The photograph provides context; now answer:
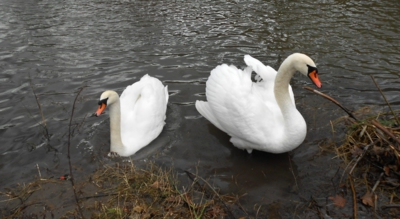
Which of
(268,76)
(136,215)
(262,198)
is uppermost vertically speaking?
(268,76)

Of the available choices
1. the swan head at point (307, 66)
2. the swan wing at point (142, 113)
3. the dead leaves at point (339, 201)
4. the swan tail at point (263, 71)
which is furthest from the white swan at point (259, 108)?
the swan wing at point (142, 113)

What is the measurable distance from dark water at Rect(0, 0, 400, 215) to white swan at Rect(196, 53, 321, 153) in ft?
1.69

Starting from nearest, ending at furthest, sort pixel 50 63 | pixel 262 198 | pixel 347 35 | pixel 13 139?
pixel 262 198
pixel 13 139
pixel 50 63
pixel 347 35

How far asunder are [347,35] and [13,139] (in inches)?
312

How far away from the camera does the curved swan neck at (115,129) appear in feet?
17.8

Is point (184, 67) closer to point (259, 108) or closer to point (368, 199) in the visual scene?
point (259, 108)

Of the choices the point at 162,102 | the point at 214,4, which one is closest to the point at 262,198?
the point at 162,102

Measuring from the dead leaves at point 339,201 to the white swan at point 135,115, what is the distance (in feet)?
8.90

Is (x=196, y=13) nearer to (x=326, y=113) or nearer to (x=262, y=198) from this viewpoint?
(x=326, y=113)

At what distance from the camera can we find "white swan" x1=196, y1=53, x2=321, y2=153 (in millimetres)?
4801

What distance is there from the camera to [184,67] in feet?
27.2

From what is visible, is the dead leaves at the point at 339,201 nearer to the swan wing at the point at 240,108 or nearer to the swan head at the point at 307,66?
the swan wing at the point at 240,108

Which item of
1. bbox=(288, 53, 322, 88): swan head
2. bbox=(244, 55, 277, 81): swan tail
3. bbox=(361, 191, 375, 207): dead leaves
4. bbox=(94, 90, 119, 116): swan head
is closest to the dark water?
bbox=(361, 191, 375, 207): dead leaves

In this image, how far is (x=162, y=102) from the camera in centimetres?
634
